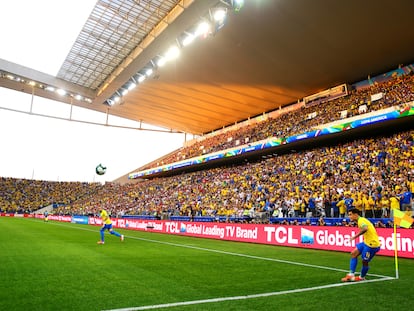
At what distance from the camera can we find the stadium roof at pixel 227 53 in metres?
21.4

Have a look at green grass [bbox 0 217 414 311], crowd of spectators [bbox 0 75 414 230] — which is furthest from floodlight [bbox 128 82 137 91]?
green grass [bbox 0 217 414 311]

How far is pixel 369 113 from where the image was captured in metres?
24.1

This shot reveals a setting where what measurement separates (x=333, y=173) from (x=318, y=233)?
868cm

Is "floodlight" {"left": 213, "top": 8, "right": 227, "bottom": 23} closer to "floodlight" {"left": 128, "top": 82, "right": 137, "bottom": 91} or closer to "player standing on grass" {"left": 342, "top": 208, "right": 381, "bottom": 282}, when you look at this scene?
"floodlight" {"left": 128, "top": 82, "right": 137, "bottom": 91}

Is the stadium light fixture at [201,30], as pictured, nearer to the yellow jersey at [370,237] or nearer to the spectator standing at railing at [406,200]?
the spectator standing at railing at [406,200]

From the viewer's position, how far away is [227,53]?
2681 cm

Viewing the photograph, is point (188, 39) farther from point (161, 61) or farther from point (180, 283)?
point (180, 283)

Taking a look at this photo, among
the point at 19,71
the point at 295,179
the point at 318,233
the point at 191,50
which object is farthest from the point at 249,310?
the point at 19,71

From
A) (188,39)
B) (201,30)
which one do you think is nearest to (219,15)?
(201,30)

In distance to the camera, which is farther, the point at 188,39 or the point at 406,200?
the point at 188,39

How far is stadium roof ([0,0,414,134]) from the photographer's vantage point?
70.3ft

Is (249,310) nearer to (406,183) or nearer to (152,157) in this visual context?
(406,183)

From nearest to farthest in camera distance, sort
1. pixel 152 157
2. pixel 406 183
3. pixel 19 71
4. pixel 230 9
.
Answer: pixel 406 183 < pixel 230 9 < pixel 19 71 < pixel 152 157

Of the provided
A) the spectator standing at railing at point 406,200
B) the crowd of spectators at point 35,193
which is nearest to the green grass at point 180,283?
the spectator standing at railing at point 406,200
